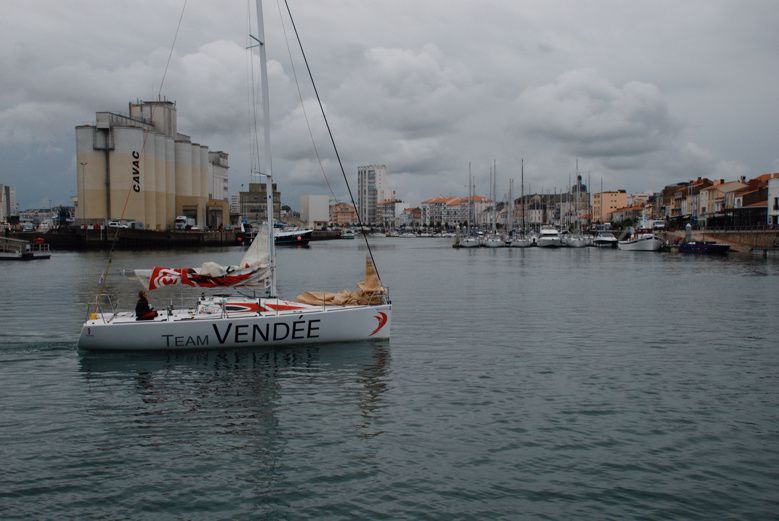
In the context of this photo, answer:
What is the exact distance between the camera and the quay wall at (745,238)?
280 feet

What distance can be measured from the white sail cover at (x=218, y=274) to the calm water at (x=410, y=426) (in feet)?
8.93

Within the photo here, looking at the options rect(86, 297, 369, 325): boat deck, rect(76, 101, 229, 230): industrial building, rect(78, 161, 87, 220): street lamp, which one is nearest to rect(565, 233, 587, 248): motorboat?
rect(76, 101, 229, 230): industrial building

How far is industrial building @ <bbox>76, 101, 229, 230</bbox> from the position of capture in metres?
107

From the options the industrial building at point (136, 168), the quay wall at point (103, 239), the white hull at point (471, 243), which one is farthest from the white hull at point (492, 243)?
the industrial building at point (136, 168)

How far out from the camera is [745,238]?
293 feet

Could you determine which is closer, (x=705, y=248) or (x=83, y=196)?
(x=705, y=248)

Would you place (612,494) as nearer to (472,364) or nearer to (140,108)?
(472,364)

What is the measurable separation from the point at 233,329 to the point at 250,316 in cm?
64

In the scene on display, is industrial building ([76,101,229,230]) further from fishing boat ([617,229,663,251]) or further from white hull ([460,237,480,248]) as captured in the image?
fishing boat ([617,229,663,251])

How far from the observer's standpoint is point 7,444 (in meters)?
13.0

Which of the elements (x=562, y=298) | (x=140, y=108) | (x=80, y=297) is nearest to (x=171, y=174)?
(x=140, y=108)

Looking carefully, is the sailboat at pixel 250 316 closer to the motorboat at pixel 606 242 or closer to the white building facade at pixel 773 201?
the white building facade at pixel 773 201

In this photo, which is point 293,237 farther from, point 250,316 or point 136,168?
point 250,316

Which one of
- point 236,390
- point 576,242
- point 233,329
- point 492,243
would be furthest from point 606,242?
point 236,390
